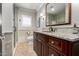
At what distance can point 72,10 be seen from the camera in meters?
1.50

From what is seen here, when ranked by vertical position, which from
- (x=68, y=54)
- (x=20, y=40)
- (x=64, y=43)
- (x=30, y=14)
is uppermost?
(x=30, y=14)

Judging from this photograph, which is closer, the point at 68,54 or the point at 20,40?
the point at 68,54

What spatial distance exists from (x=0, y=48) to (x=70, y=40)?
85 centimetres

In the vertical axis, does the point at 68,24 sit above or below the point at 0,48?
above

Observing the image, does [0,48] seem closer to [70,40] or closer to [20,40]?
[70,40]

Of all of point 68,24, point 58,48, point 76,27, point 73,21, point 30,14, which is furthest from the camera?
point 30,14

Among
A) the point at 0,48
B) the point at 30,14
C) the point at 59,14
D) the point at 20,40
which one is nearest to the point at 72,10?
the point at 59,14

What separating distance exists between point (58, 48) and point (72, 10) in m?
0.79

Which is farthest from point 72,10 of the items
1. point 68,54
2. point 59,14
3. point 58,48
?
point 68,54

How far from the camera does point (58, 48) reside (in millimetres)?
1064

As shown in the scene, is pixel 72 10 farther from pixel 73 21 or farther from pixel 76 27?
pixel 76 27

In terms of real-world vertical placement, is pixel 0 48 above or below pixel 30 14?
below

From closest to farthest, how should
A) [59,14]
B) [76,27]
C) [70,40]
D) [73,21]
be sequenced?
[70,40], [76,27], [73,21], [59,14]

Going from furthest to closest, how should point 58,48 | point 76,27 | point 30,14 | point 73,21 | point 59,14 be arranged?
point 30,14, point 59,14, point 73,21, point 76,27, point 58,48
